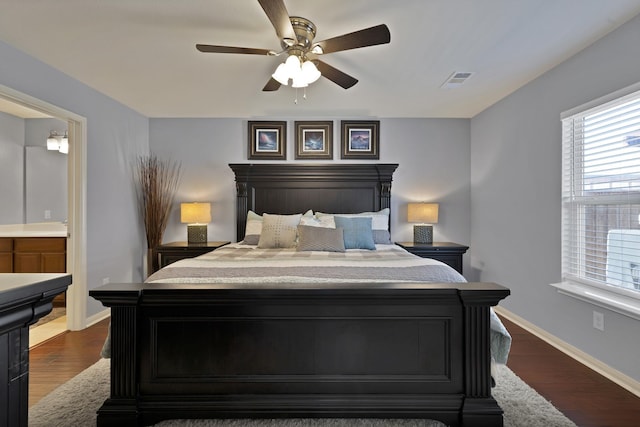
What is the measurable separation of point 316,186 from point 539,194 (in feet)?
8.15

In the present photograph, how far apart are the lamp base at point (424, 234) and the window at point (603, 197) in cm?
162

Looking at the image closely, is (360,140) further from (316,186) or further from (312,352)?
(312,352)

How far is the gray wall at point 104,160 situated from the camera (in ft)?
9.50

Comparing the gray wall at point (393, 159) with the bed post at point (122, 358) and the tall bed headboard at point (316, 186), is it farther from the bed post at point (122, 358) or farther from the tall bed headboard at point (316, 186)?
the bed post at point (122, 358)

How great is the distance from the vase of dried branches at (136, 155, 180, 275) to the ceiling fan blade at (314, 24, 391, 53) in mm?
3212

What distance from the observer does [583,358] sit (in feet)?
8.73

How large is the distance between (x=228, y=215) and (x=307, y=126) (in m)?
1.61

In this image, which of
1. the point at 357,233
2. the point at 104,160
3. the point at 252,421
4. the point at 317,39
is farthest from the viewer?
the point at 104,160

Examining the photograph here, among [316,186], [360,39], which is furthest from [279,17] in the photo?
[316,186]

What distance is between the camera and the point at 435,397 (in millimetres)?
1814

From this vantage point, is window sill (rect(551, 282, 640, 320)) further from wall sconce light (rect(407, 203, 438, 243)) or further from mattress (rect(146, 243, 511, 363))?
wall sconce light (rect(407, 203, 438, 243))

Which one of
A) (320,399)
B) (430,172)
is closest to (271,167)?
(430,172)

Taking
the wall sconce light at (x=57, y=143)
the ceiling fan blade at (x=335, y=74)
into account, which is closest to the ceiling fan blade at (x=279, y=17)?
the ceiling fan blade at (x=335, y=74)

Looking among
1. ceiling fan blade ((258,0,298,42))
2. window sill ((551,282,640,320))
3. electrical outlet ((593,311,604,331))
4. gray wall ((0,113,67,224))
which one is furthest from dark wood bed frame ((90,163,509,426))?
gray wall ((0,113,67,224))
